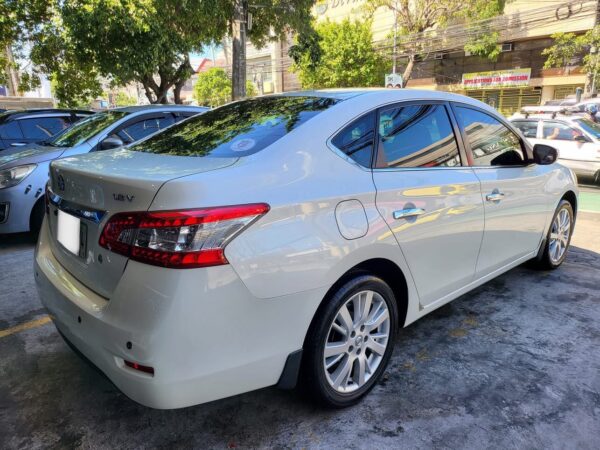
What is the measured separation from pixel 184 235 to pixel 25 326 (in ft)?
7.53

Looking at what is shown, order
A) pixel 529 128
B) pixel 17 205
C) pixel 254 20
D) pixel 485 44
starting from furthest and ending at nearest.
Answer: pixel 485 44
pixel 254 20
pixel 529 128
pixel 17 205

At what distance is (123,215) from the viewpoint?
179cm

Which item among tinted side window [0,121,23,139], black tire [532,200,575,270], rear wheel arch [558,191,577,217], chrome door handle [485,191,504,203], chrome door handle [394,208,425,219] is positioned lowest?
black tire [532,200,575,270]

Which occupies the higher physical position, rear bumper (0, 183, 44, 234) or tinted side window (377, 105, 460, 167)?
tinted side window (377, 105, 460, 167)

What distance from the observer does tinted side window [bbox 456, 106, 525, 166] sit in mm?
3064

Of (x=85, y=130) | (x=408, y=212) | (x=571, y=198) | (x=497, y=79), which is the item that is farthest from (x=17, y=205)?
(x=497, y=79)

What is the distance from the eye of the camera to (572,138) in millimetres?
9609

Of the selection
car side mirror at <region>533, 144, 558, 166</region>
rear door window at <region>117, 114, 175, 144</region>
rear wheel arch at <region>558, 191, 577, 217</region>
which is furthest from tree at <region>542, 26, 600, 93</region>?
rear door window at <region>117, 114, 175, 144</region>

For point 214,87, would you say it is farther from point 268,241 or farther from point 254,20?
point 268,241

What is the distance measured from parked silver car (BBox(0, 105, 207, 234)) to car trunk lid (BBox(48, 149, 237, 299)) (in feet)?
8.13

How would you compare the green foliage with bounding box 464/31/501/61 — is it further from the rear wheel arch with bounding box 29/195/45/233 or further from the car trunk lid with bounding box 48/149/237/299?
the car trunk lid with bounding box 48/149/237/299

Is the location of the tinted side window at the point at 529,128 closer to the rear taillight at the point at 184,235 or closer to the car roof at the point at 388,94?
the car roof at the point at 388,94

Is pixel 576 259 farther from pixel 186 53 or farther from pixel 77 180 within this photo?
pixel 186 53

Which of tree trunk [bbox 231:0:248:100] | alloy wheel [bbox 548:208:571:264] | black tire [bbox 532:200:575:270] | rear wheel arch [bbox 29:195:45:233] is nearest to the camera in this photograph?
black tire [bbox 532:200:575:270]
